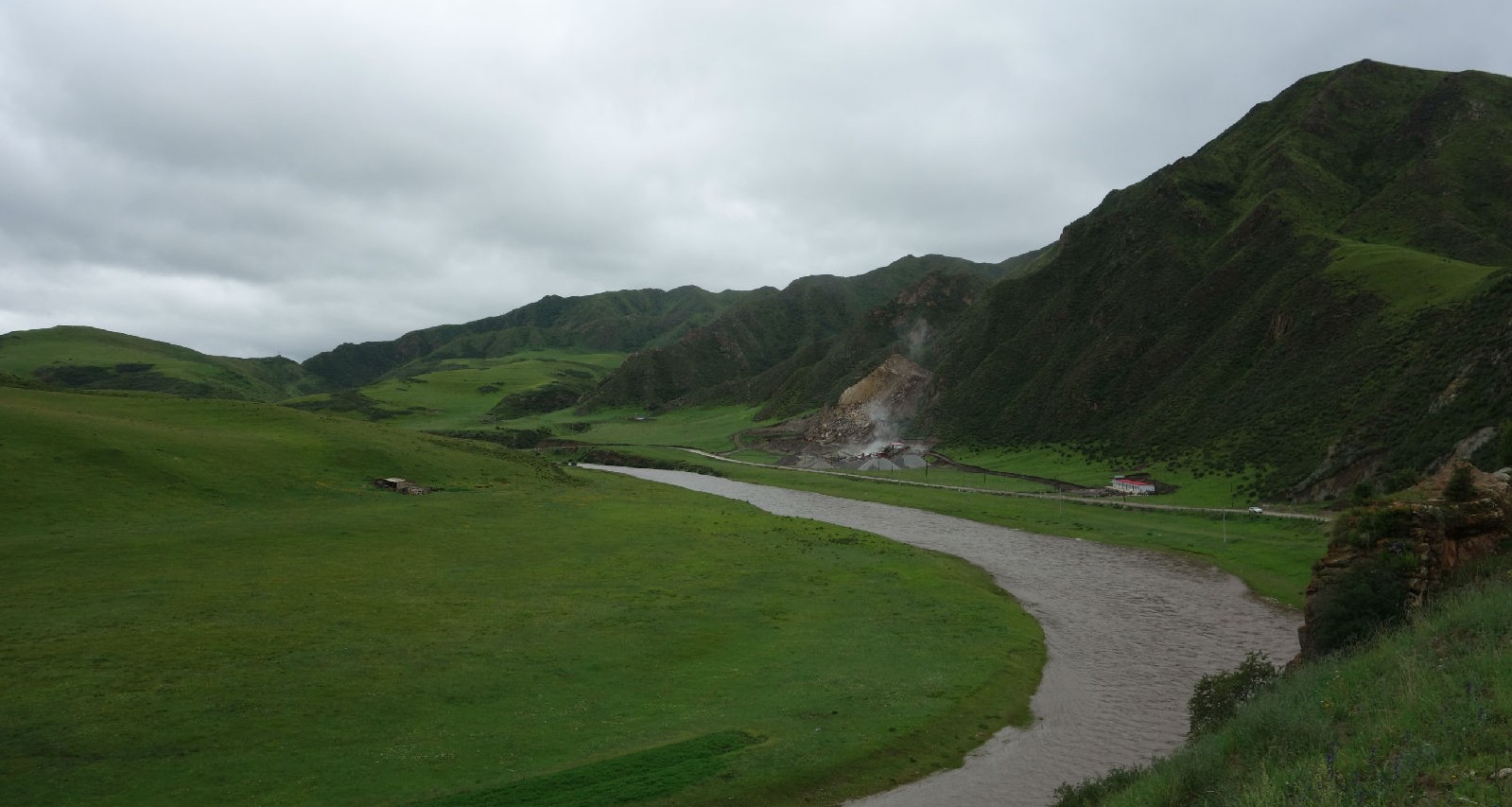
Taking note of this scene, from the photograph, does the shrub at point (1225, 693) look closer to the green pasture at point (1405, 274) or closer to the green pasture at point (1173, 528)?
the green pasture at point (1173, 528)

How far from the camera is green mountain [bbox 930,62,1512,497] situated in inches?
2542

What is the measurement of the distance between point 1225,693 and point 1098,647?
13869 mm

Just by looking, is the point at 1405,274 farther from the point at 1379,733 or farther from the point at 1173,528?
the point at 1379,733

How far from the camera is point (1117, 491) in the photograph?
78.2m

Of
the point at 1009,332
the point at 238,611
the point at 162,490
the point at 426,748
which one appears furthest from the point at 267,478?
the point at 1009,332

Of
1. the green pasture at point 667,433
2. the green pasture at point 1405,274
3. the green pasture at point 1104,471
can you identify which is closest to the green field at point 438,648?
the green pasture at point 1104,471

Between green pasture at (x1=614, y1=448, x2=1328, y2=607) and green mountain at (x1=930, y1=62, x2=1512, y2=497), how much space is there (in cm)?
918

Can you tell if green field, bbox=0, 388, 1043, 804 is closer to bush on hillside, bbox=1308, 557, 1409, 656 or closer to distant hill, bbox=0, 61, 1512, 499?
bush on hillside, bbox=1308, 557, 1409, 656


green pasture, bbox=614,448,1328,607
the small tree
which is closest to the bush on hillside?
the small tree

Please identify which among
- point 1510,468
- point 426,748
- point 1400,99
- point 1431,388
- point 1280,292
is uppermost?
point 1400,99

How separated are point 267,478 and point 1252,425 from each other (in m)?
88.5

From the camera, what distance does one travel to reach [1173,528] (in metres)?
59.2

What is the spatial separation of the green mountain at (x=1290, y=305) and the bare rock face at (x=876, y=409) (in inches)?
296

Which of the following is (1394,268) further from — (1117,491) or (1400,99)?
(1400,99)
